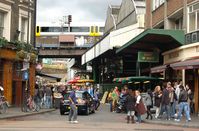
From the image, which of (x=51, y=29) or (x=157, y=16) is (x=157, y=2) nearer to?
(x=157, y=16)

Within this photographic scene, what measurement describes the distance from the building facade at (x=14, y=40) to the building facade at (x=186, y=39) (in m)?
10.3

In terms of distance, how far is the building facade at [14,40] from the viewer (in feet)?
119

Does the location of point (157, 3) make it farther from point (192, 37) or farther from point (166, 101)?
point (166, 101)

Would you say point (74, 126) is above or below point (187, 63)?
below

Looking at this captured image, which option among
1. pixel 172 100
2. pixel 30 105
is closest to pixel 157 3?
pixel 30 105

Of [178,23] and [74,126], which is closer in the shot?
[74,126]

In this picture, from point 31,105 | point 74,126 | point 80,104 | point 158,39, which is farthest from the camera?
point 158,39

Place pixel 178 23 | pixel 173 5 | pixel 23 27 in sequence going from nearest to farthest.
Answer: pixel 173 5
pixel 178 23
pixel 23 27

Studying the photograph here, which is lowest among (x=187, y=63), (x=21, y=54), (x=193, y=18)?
(x=187, y=63)

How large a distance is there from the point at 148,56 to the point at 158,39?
265cm

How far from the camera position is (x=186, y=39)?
3284 centimetres

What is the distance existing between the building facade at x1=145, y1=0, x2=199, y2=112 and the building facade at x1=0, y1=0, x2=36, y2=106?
10.3 metres

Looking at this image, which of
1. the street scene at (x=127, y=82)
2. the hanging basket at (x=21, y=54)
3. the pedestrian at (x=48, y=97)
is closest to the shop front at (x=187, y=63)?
the street scene at (x=127, y=82)

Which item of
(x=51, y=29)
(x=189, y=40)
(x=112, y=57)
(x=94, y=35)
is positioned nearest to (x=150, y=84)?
(x=189, y=40)
